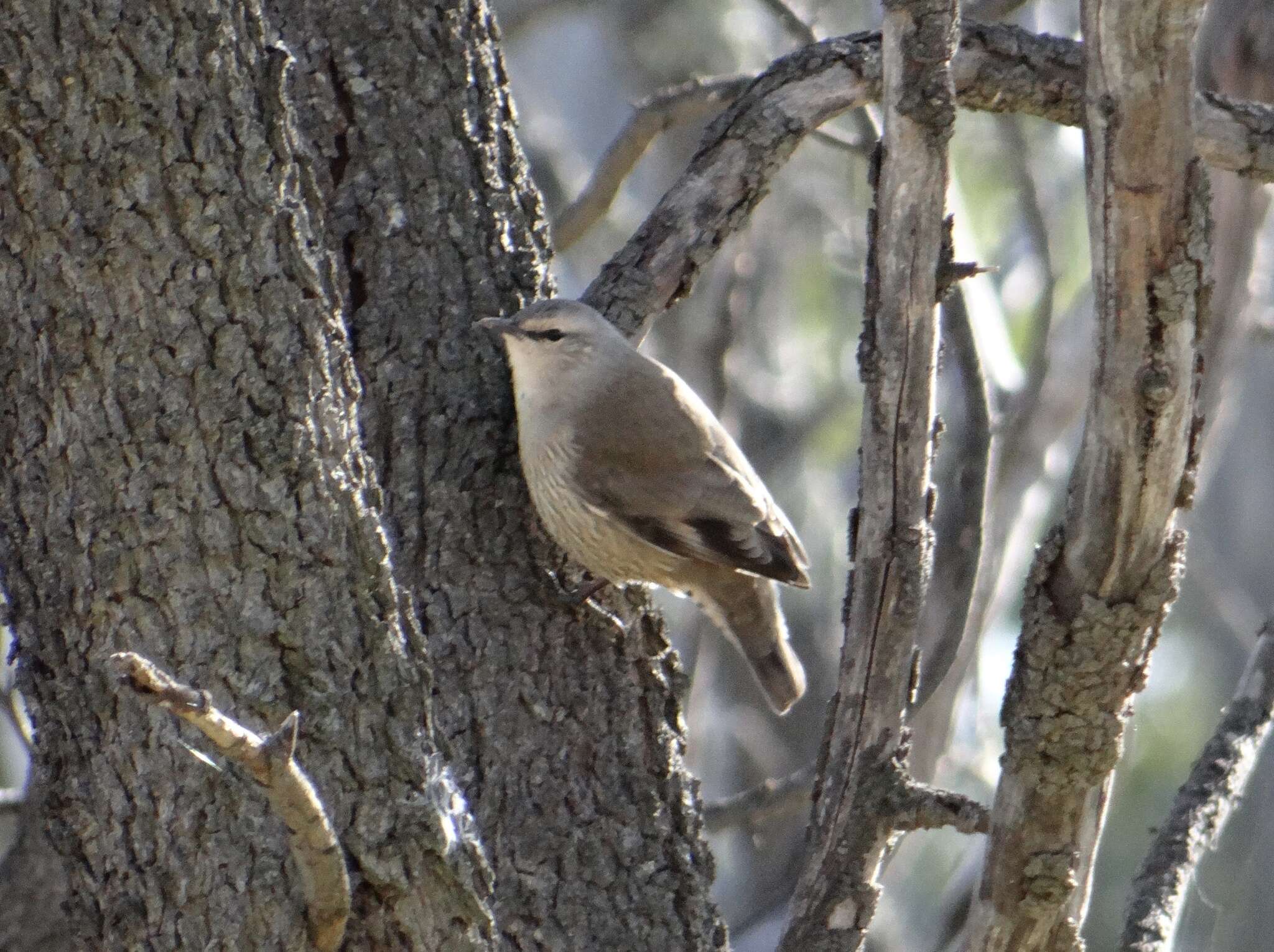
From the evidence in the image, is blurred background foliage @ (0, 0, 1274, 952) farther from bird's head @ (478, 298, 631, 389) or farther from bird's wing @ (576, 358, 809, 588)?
bird's head @ (478, 298, 631, 389)

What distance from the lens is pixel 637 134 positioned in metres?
4.39

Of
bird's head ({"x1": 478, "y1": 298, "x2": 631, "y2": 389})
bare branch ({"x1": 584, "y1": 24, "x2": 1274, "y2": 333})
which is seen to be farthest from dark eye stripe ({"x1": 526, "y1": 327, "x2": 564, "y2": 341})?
bare branch ({"x1": 584, "y1": 24, "x2": 1274, "y2": 333})

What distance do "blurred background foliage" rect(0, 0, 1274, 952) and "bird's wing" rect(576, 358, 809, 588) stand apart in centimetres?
79

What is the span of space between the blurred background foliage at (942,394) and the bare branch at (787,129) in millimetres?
1114

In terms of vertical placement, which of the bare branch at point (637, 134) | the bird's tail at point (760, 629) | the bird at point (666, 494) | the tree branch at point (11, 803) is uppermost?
the bare branch at point (637, 134)

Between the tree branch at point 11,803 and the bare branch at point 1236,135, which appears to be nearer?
the bare branch at point 1236,135

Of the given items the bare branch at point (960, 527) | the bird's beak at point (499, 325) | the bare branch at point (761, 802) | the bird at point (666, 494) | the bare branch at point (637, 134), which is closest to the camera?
the bird's beak at point (499, 325)

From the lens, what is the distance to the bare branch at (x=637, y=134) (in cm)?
428

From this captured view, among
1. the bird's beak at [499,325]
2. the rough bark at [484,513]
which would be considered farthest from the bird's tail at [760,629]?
the bird's beak at [499,325]

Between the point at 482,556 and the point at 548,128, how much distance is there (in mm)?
6364

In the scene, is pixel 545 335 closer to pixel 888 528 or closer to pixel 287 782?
pixel 888 528

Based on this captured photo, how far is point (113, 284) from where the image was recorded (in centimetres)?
187

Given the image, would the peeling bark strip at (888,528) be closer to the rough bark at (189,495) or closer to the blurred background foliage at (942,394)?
the rough bark at (189,495)

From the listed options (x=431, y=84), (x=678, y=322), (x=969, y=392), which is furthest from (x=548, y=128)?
(x=431, y=84)
